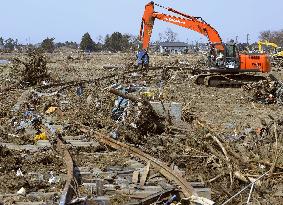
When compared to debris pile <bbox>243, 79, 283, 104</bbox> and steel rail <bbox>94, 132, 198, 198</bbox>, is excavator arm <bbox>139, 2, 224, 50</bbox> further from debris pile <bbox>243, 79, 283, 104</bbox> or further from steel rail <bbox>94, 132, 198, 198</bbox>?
steel rail <bbox>94, 132, 198, 198</bbox>

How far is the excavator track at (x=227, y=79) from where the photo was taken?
23.4 metres

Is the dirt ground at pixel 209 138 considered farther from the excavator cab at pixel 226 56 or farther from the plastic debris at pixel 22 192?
the excavator cab at pixel 226 56

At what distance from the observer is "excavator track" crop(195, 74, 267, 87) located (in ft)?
76.8

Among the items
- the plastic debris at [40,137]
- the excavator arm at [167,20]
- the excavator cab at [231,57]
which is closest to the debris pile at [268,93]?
the excavator cab at [231,57]

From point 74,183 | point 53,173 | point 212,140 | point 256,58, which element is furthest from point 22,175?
point 256,58

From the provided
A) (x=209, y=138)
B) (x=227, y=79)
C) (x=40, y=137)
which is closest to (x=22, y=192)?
(x=40, y=137)

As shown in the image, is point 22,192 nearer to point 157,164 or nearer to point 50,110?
point 157,164

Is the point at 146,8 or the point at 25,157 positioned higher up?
the point at 146,8

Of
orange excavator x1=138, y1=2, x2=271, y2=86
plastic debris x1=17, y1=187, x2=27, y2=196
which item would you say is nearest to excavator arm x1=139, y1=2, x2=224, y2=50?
orange excavator x1=138, y1=2, x2=271, y2=86

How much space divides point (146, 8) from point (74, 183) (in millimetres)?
20147

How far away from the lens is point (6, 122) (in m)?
13.2

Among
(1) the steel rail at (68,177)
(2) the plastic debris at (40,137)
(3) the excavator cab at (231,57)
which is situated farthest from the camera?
(3) the excavator cab at (231,57)

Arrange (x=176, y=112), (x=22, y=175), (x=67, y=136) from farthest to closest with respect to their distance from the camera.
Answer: (x=176, y=112)
(x=67, y=136)
(x=22, y=175)

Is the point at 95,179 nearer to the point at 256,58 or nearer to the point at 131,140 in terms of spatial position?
the point at 131,140
